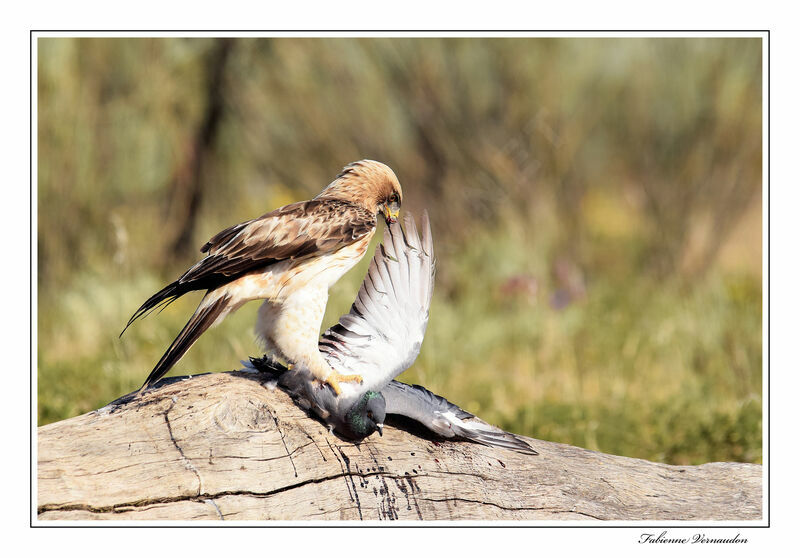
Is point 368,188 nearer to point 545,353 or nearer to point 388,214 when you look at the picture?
point 388,214

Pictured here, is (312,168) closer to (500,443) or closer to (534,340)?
(534,340)

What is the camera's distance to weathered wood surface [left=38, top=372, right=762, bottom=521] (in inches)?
111

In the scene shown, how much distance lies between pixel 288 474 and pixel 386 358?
25.2 inches

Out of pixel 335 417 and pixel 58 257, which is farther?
pixel 58 257

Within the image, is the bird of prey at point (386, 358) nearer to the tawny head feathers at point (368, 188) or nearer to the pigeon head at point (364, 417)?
the pigeon head at point (364, 417)

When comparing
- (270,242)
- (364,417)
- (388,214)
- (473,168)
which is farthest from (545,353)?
(270,242)

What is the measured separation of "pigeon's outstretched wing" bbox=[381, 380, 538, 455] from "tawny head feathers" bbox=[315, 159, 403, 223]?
0.84 meters

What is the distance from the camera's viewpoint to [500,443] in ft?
11.0

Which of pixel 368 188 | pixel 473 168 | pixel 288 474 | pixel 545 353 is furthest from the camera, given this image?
pixel 473 168

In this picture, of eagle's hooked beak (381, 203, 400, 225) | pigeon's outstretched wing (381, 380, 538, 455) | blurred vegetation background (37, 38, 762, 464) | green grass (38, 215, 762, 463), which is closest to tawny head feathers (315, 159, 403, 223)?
eagle's hooked beak (381, 203, 400, 225)

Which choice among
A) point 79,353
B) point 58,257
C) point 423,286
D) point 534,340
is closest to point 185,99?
point 58,257

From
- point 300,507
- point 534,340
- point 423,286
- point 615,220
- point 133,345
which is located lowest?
point 300,507

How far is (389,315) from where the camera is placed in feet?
11.0

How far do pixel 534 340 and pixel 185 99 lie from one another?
190 inches
